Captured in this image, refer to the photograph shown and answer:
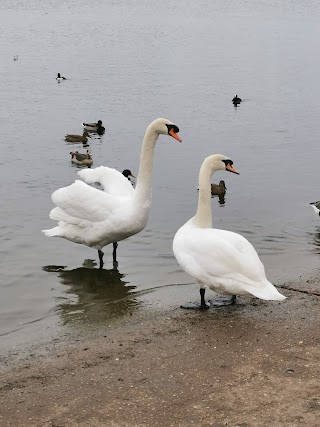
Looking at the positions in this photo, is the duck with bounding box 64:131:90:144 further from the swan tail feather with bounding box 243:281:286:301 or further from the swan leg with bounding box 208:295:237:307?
the swan tail feather with bounding box 243:281:286:301

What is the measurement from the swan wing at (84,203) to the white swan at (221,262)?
80.5 inches

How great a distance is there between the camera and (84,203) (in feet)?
34.1

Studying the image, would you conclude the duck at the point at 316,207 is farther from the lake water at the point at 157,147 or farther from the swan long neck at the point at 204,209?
the swan long neck at the point at 204,209

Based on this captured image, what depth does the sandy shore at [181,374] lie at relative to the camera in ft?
18.8

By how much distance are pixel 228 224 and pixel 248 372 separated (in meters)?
7.62

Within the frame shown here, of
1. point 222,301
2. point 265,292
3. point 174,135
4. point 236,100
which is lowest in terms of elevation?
point 222,301

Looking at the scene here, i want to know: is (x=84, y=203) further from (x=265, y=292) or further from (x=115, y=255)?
(x=265, y=292)

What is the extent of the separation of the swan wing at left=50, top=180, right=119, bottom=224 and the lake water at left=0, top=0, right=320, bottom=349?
849mm

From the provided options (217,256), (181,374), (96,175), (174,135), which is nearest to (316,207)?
(96,175)


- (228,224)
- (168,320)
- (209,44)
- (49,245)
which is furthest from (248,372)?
(209,44)

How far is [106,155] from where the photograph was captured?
21.0 metres

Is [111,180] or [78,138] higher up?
[78,138]

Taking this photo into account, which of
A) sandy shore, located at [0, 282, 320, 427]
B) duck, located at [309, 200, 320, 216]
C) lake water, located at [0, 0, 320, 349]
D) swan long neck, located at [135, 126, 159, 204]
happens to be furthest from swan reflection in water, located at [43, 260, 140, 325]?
duck, located at [309, 200, 320, 216]

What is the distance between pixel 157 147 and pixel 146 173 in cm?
1070
